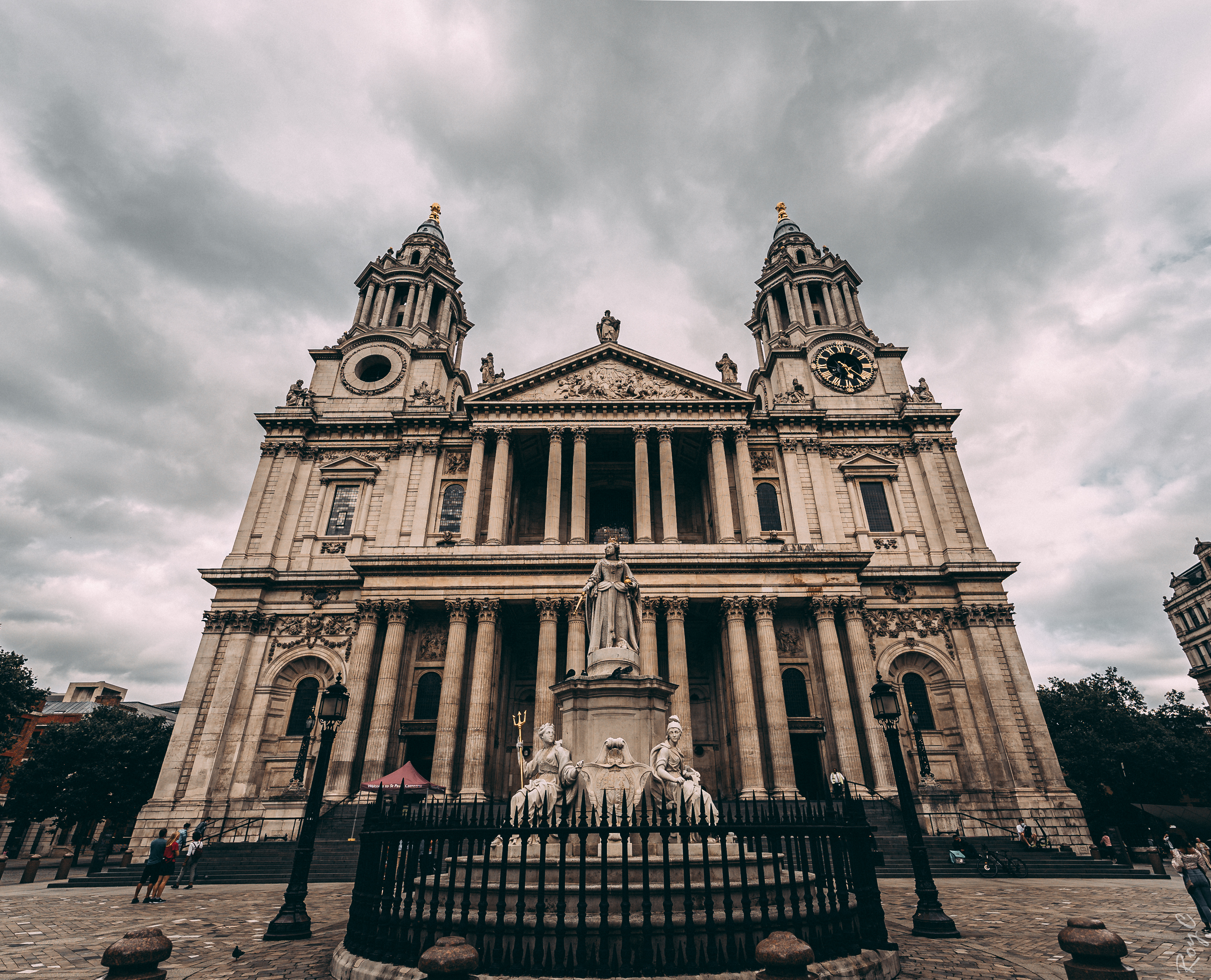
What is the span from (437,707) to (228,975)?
20.0 m

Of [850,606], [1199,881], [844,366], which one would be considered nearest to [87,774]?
[850,606]

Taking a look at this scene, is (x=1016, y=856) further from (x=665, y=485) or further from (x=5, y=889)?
(x=5, y=889)

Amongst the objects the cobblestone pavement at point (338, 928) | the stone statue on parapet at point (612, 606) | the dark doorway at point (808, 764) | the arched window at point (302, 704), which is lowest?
the cobblestone pavement at point (338, 928)

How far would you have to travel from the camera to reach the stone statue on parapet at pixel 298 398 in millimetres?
34375

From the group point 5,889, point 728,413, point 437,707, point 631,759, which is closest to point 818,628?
point 728,413

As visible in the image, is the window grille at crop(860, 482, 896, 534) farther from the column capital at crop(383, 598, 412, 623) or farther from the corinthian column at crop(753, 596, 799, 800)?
the column capital at crop(383, 598, 412, 623)

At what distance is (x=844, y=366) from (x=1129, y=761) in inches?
1107

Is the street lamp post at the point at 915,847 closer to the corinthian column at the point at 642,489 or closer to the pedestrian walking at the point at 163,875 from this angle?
the pedestrian walking at the point at 163,875

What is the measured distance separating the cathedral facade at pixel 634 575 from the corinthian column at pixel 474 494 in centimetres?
14

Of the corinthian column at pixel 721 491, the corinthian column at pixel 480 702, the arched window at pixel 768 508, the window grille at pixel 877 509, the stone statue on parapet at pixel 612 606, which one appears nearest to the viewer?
the stone statue on parapet at pixel 612 606

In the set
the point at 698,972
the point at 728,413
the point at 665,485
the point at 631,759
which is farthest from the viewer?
the point at 728,413

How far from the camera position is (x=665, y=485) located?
1137 inches

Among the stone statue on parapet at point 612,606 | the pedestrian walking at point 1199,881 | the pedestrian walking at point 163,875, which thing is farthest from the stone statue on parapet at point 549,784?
the pedestrian walking at point 163,875

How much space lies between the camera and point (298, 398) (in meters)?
34.6
